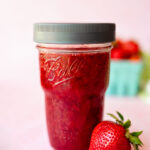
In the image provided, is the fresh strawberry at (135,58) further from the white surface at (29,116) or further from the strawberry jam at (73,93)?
the strawberry jam at (73,93)

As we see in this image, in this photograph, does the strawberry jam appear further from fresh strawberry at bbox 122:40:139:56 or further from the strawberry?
fresh strawberry at bbox 122:40:139:56

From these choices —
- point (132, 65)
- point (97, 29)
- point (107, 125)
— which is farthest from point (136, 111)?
point (97, 29)

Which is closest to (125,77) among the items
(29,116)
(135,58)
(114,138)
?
(135,58)

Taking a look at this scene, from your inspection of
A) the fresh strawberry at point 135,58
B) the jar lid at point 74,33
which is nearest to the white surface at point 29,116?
the fresh strawberry at point 135,58

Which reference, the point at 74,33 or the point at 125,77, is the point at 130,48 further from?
the point at 74,33

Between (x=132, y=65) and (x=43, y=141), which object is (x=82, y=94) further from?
(x=132, y=65)
